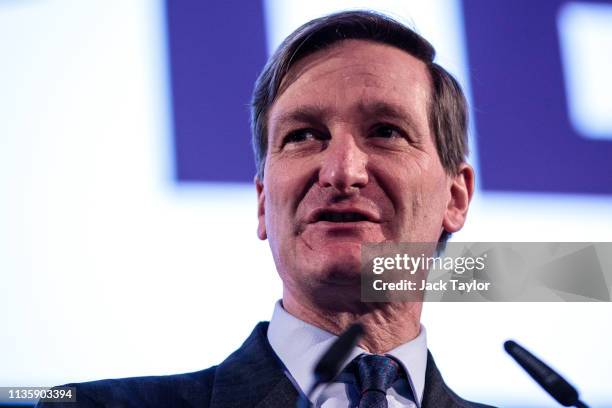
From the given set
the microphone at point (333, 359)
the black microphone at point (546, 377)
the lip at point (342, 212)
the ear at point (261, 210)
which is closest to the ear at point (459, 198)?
the lip at point (342, 212)

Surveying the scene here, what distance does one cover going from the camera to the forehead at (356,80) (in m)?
1.85

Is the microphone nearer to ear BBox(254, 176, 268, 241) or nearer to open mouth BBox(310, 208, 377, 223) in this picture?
open mouth BBox(310, 208, 377, 223)

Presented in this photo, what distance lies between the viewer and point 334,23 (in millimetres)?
1976

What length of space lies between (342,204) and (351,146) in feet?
0.42

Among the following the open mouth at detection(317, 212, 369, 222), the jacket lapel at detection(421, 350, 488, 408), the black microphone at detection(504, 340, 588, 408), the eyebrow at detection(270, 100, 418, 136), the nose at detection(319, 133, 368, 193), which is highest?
the eyebrow at detection(270, 100, 418, 136)

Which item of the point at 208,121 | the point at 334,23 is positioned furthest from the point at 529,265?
the point at 208,121

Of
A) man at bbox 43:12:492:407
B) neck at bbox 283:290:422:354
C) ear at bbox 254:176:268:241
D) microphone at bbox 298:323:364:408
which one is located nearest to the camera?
microphone at bbox 298:323:364:408

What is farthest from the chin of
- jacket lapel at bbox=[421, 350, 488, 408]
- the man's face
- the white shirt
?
jacket lapel at bbox=[421, 350, 488, 408]

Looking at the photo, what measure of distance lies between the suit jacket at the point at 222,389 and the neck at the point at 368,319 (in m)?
0.10

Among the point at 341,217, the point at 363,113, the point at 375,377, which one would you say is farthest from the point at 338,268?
the point at 363,113

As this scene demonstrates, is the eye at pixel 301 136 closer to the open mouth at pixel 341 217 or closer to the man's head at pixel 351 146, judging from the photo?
the man's head at pixel 351 146

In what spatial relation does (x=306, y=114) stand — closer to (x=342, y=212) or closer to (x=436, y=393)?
(x=342, y=212)

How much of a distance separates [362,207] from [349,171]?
7 cm

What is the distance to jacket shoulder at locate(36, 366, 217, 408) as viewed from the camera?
1.66 metres
